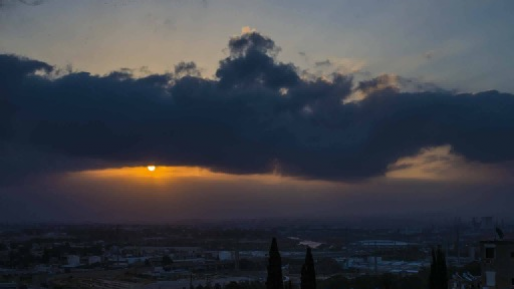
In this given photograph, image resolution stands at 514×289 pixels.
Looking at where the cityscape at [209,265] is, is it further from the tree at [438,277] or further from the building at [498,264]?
the building at [498,264]

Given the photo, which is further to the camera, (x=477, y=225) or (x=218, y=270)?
(x=477, y=225)

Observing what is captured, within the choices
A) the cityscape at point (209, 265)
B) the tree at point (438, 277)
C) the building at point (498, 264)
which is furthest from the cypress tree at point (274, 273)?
the building at point (498, 264)

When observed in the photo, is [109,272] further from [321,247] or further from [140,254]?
[321,247]

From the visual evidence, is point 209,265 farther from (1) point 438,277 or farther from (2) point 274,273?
(1) point 438,277

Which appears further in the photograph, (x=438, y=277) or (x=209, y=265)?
(x=209, y=265)

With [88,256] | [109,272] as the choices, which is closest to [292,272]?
[109,272]

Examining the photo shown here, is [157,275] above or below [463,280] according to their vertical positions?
below

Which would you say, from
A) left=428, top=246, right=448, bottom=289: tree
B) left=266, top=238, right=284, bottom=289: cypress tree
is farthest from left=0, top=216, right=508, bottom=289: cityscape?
left=266, top=238, right=284, bottom=289: cypress tree

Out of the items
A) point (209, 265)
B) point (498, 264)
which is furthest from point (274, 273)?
point (209, 265)
